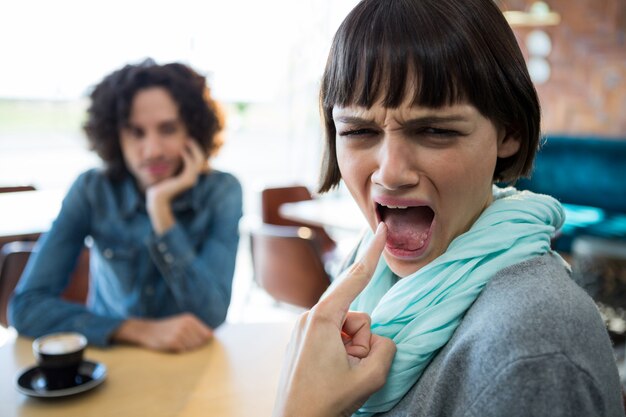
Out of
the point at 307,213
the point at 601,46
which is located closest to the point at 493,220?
the point at 307,213

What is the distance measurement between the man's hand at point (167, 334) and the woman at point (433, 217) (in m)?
0.62

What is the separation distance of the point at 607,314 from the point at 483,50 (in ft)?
9.94

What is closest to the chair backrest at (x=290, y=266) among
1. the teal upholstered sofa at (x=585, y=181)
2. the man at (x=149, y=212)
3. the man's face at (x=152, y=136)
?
the man at (x=149, y=212)

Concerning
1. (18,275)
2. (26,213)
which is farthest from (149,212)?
(26,213)

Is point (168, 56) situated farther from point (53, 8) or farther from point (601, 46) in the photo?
point (601, 46)

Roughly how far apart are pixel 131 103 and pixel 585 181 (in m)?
4.66

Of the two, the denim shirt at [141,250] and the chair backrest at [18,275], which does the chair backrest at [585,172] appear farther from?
the chair backrest at [18,275]

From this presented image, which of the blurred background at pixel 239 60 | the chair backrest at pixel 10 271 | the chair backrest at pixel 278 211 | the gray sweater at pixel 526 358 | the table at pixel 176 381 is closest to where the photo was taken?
the gray sweater at pixel 526 358

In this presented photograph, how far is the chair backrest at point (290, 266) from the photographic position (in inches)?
113

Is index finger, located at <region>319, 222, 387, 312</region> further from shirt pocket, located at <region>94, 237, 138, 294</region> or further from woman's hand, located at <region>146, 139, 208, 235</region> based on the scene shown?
shirt pocket, located at <region>94, 237, 138, 294</region>

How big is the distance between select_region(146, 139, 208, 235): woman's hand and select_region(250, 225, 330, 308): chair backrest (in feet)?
2.81

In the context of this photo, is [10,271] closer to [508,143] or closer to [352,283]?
[352,283]

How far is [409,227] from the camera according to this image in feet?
3.11

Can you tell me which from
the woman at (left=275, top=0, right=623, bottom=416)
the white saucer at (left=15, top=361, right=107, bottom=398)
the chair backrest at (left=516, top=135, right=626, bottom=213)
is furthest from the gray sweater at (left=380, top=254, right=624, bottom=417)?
the chair backrest at (left=516, top=135, right=626, bottom=213)
